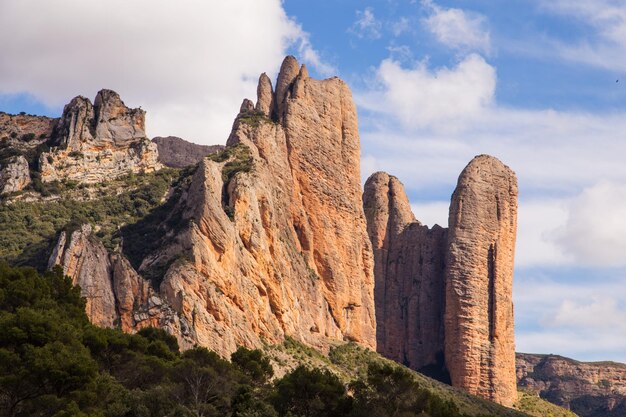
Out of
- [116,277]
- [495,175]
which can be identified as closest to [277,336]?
[116,277]

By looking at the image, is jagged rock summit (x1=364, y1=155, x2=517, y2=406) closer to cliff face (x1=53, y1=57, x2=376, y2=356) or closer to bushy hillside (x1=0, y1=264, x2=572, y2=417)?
cliff face (x1=53, y1=57, x2=376, y2=356)

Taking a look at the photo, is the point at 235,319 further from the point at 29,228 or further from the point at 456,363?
the point at 456,363

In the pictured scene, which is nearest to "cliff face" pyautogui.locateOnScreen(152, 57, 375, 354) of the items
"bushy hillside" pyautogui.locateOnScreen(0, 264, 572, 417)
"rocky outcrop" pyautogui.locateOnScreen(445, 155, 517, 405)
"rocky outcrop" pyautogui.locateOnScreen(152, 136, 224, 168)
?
"bushy hillside" pyautogui.locateOnScreen(0, 264, 572, 417)

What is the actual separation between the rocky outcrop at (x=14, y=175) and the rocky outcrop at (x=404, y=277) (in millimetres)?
56626

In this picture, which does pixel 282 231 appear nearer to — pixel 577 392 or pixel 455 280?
pixel 455 280

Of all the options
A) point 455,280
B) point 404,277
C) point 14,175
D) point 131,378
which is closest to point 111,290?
point 131,378

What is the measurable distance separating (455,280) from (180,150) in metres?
40.3

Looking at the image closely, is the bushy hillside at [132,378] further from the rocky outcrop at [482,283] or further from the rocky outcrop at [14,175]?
the rocky outcrop at [482,283]

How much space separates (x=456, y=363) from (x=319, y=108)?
35.8 meters

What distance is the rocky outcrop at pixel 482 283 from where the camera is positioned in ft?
484

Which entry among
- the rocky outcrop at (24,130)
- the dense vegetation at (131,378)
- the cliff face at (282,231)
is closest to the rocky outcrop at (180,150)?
the cliff face at (282,231)

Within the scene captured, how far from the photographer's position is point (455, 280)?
15100 cm

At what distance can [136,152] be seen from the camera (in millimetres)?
127312

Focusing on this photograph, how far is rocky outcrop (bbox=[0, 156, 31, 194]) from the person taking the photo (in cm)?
11306
